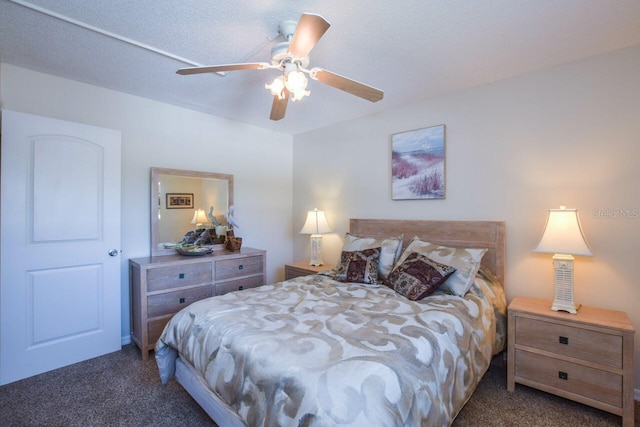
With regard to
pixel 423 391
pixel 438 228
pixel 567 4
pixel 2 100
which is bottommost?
pixel 423 391

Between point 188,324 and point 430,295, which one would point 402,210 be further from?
point 188,324

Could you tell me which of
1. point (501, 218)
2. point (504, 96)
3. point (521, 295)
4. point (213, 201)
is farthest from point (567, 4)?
point (213, 201)

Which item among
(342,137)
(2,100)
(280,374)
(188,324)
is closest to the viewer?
(280,374)

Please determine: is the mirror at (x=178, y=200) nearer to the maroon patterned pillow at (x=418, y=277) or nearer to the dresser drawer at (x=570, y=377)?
the maroon patterned pillow at (x=418, y=277)

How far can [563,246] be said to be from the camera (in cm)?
203

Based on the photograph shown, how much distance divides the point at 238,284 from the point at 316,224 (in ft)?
3.83

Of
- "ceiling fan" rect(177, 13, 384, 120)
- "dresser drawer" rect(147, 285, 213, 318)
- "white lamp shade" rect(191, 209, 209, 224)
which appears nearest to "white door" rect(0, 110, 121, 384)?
"dresser drawer" rect(147, 285, 213, 318)

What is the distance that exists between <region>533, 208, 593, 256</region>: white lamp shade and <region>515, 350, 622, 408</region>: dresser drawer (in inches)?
28.9

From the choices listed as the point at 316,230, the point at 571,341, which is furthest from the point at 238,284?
the point at 571,341

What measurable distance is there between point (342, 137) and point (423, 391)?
10.1ft

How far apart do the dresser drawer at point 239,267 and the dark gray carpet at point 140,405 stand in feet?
3.45

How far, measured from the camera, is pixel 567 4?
1647mm

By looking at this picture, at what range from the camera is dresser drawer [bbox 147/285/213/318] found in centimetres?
268

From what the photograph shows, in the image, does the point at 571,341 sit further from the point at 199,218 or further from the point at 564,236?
the point at 199,218
